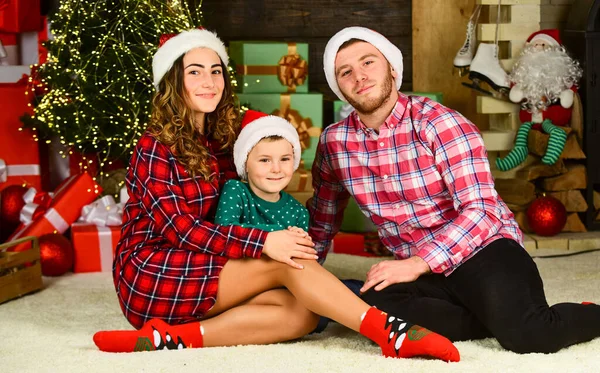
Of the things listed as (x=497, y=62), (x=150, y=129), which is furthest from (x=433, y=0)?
(x=150, y=129)

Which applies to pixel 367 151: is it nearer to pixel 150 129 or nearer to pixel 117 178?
pixel 150 129

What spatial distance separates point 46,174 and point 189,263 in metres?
2.15

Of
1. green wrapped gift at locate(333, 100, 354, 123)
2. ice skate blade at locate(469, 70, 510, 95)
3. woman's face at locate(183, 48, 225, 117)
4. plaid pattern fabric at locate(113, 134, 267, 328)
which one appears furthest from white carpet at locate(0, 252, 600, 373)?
green wrapped gift at locate(333, 100, 354, 123)

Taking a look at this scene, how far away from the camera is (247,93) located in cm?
399

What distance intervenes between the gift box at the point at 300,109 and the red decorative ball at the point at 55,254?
3.39ft

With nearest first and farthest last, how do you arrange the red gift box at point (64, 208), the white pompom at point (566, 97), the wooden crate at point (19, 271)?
1. the wooden crate at point (19, 271)
2. the red gift box at point (64, 208)
3. the white pompom at point (566, 97)

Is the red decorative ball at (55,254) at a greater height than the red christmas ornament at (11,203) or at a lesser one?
lesser

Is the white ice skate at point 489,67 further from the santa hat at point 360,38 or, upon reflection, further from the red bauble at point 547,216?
the santa hat at point 360,38

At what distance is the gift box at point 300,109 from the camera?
13.0 ft

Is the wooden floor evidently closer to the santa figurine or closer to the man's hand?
the santa figurine

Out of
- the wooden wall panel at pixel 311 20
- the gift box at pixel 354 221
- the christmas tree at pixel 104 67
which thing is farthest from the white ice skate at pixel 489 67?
the christmas tree at pixel 104 67

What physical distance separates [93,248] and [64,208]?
25cm

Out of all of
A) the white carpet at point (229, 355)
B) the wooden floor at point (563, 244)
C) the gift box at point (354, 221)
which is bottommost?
the white carpet at point (229, 355)

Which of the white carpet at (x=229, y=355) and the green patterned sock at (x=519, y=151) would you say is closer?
the white carpet at (x=229, y=355)
